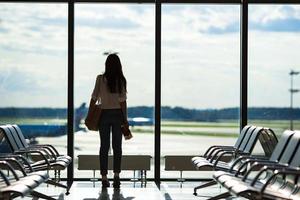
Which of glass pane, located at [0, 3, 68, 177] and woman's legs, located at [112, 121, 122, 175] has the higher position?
glass pane, located at [0, 3, 68, 177]

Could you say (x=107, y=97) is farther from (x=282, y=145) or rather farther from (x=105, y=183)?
(x=282, y=145)

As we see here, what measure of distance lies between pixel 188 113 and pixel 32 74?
2.12 m

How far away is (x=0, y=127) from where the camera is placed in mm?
6348

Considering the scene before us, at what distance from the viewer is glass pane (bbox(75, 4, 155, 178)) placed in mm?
8719

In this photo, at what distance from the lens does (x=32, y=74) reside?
8719mm

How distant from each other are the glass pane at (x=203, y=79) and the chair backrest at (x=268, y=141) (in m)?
1.86

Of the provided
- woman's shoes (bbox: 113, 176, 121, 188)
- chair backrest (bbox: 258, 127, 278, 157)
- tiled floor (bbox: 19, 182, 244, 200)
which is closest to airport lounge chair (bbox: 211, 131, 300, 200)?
chair backrest (bbox: 258, 127, 278, 157)

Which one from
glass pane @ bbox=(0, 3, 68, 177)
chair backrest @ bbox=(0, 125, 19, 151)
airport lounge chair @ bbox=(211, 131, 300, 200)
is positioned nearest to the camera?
airport lounge chair @ bbox=(211, 131, 300, 200)

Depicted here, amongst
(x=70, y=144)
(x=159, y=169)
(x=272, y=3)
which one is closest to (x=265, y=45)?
(x=272, y=3)

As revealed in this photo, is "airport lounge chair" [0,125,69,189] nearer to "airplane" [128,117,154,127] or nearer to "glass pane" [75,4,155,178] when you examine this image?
"glass pane" [75,4,155,178]

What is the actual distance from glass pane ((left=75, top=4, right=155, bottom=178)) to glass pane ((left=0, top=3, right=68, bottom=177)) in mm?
247

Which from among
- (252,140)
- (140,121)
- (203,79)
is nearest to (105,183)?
(140,121)

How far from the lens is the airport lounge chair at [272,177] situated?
15.1 ft

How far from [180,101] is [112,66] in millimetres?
1652
